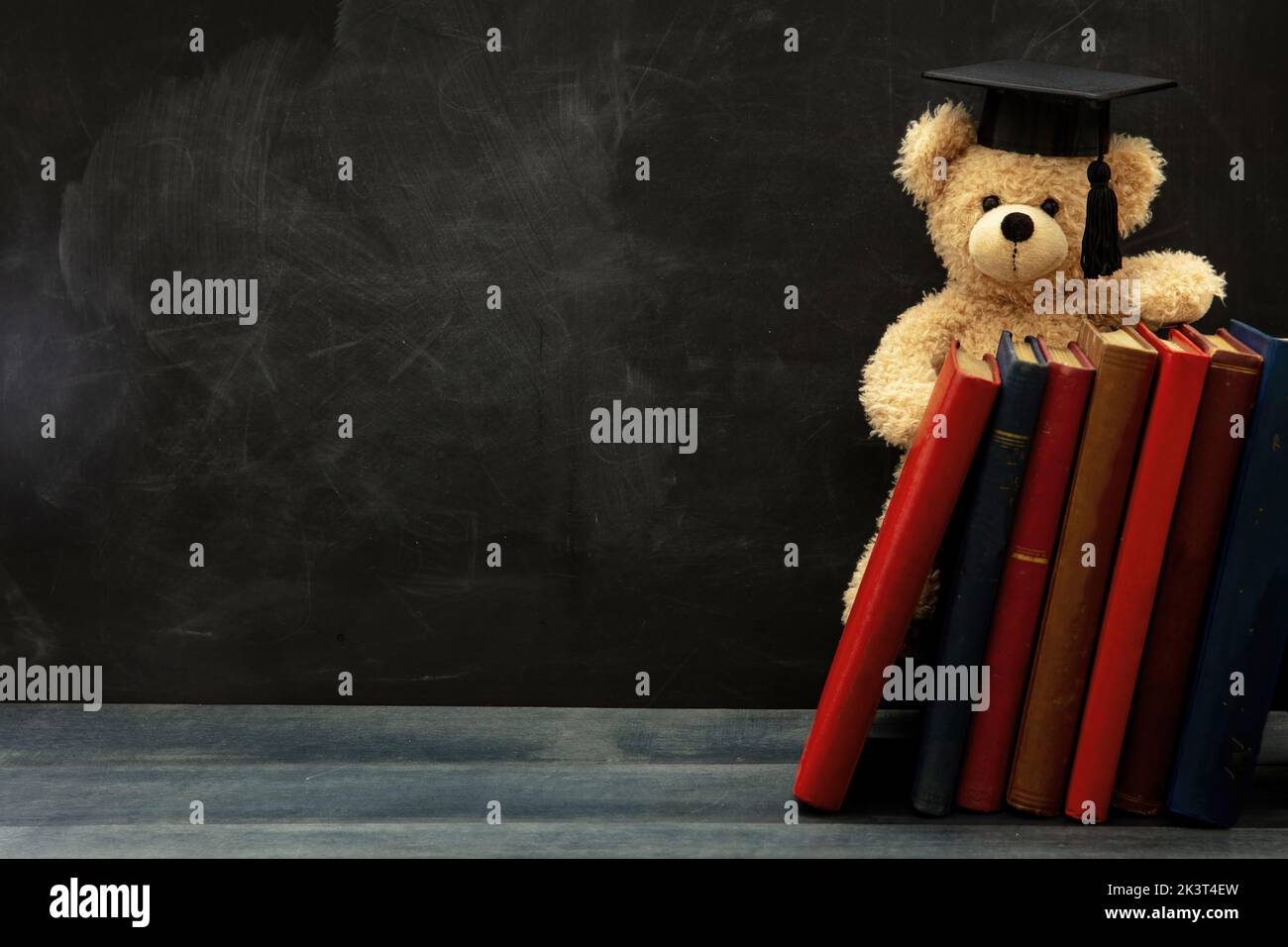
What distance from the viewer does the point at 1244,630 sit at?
92cm

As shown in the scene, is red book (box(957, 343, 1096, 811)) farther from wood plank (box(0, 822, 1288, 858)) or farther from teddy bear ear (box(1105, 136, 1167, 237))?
teddy bear ear (box(1105, 136, 1167, 237))

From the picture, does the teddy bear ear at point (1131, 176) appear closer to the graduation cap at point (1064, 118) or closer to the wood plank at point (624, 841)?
the graduation cap at point (1064, 118)

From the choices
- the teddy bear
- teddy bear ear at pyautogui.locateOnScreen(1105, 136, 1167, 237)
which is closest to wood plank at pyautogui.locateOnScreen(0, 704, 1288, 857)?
the teddy bear

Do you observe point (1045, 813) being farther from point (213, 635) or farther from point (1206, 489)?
point (213, 635)

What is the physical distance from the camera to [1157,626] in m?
0.94

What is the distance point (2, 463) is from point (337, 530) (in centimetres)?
38

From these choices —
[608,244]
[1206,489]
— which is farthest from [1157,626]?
[608,244]

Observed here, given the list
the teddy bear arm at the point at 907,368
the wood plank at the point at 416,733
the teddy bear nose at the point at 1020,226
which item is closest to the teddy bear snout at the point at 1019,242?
the teddy bear nose at the point at 1020,226

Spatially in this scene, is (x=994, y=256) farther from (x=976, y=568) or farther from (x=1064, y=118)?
(x=976, y=568)

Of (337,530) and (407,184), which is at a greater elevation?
(407,184)

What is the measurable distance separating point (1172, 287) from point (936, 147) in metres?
0.26

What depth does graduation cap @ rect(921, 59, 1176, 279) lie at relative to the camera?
111 cm

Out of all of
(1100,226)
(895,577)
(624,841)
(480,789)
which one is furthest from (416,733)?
(1100,226)
